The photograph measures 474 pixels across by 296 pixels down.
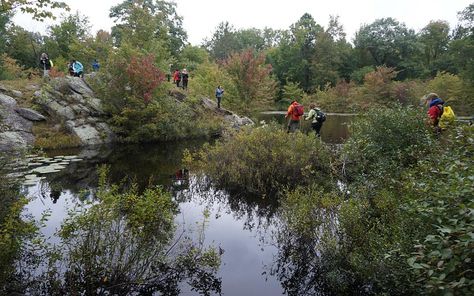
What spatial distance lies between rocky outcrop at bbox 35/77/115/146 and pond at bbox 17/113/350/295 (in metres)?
3.26

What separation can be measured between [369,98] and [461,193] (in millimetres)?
37697

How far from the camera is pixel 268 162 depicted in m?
→ 9.59

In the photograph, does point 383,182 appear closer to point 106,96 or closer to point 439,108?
point 439,108

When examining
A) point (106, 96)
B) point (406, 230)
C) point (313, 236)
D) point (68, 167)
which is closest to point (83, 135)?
point (106, 96)

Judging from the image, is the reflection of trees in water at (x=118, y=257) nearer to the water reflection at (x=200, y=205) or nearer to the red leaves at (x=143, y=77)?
the water reflection at (x=200, y=205)

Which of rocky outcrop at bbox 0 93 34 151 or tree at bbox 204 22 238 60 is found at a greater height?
tree at bbox 204 22 238 60

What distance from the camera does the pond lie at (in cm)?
559

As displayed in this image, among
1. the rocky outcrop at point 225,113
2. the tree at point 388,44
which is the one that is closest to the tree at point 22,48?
the rocky outcrop at point 225,113

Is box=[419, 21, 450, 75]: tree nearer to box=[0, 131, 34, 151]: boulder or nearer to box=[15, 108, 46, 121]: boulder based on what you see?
box=[15, 108, 46, 121]: boulder

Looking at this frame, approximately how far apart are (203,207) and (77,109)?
13156mm

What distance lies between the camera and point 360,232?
4855 mm

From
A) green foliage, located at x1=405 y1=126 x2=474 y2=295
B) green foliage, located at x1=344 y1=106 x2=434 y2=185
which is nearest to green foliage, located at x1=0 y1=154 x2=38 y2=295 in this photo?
green foliage, located at x1=405 y1=126 x2=474 y2=295

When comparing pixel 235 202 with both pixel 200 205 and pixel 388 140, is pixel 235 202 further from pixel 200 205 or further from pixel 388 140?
pixel 388 140

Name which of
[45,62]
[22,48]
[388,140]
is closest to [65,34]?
[22,48]
